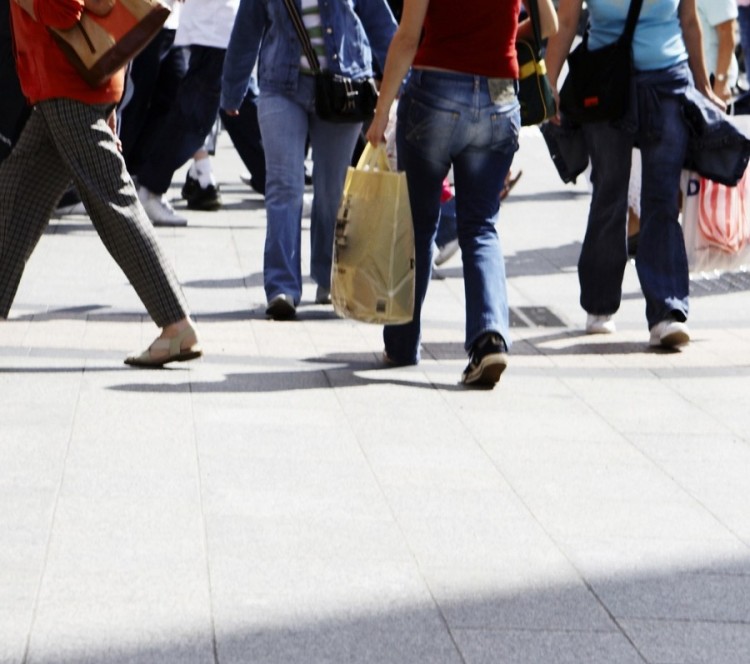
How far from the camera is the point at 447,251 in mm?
9922

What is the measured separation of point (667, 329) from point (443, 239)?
2.39 m

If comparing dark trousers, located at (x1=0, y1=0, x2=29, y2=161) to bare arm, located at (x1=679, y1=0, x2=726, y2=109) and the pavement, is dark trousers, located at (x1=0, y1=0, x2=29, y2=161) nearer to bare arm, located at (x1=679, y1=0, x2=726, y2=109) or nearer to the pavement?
the pavement

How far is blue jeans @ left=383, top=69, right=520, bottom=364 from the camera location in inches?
268

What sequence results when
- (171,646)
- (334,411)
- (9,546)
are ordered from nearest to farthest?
1. (171,646)
2. (9,546)
3. (334,411)

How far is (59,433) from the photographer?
576 cm

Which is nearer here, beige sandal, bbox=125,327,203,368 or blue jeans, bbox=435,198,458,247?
beige sandal, bbox=125,327,203,368

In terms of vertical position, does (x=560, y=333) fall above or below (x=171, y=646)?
below

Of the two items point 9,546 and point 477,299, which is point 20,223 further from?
point 9,546

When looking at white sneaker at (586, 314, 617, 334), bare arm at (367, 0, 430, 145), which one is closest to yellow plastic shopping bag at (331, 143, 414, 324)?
bare arm at (367, 0, 430, 145)

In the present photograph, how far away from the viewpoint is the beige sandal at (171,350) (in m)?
6.88

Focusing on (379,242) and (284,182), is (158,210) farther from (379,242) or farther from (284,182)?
(379,242)

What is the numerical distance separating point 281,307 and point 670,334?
5.57ft

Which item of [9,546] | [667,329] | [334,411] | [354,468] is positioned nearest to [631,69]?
[667,329]

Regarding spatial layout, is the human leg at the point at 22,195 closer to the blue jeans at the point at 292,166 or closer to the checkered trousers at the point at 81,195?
the checkered trousers at the point at 81,195
